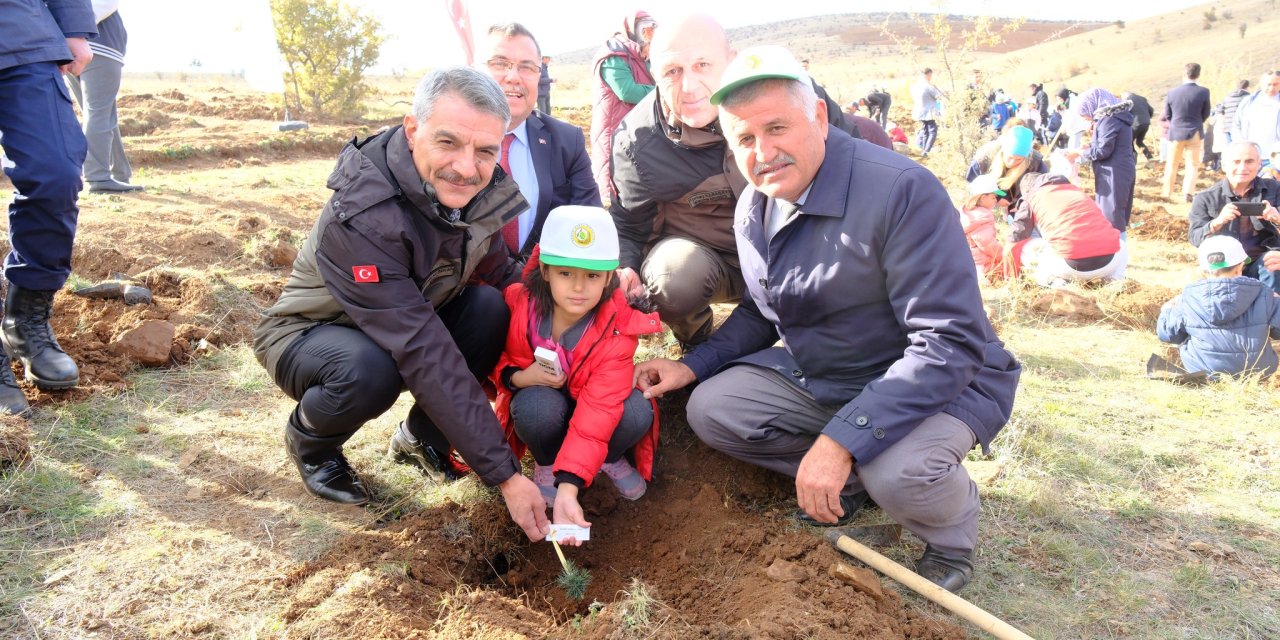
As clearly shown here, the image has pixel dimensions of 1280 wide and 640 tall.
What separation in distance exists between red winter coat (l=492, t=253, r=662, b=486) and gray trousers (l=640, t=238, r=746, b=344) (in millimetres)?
400

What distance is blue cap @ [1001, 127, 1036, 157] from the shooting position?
6.88 meters

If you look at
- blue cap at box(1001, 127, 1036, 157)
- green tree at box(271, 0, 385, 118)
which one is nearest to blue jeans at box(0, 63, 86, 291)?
blue cap at box(1001, 127, 1036, 157)

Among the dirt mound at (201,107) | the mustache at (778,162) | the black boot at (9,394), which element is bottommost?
the dirt mound at (201,107)

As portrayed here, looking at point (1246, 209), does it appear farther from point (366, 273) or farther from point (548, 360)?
point (366, 273)

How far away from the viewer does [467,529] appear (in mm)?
2807

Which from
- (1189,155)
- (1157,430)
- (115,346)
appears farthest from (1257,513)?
(1189,155)

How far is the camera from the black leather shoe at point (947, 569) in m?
2.50

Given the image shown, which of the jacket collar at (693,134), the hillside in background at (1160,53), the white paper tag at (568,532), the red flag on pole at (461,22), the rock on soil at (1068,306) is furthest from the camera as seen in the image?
the hillside in background at (1160,53)

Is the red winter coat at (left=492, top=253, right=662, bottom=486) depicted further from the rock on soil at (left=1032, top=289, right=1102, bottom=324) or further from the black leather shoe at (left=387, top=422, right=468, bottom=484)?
the rock on soil at (left=1032, top=289, right=1102, bottom=324)

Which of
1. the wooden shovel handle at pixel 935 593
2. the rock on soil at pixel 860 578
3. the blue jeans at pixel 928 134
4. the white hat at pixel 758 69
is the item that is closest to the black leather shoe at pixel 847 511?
the wooden shovel handle at pixel 935 593

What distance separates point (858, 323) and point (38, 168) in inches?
122

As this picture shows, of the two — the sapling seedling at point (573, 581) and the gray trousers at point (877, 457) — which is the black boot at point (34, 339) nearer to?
the sapling seedling at point (573, 581)

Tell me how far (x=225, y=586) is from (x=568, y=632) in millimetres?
1101

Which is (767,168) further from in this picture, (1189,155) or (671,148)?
(1189,155)
